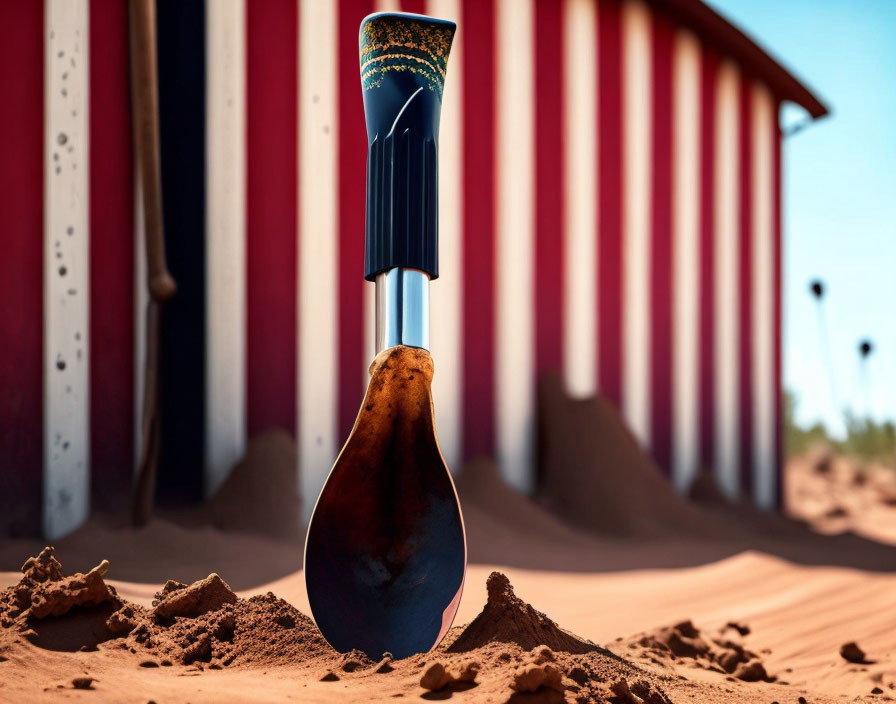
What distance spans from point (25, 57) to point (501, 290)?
1.80 meters

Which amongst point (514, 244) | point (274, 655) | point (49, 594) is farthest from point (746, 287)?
point (49, 594)

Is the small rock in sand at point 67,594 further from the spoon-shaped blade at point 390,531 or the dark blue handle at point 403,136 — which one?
the dark blue handle at point 403,136

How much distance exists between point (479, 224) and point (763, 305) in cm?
201

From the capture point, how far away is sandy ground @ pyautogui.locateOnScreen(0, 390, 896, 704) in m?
1.08

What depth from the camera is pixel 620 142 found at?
4.05m

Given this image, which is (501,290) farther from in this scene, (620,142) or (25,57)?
(25,57)

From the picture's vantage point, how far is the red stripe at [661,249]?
4.10 meters

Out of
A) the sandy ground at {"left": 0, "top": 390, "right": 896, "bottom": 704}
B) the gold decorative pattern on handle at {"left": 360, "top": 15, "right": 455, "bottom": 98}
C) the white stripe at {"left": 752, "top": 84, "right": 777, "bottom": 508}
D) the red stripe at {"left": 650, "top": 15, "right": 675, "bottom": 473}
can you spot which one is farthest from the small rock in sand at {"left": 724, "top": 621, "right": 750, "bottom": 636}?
the white stripe at {"left": 752, "top": 84, "right": 777, "bottom": 508}

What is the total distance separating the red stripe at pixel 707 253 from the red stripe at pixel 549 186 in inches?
38.4

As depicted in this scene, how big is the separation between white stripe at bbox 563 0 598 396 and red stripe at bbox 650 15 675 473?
0.39 m

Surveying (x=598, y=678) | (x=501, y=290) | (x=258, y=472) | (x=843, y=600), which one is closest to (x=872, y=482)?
(x=501, y=290)

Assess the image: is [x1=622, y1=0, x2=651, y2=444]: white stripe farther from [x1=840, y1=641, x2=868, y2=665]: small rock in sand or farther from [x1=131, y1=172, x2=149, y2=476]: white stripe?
[x1=840, y1=641, x2=868, y2=665]: small rock in sand

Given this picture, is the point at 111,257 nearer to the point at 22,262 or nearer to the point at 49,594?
the point at 22,262

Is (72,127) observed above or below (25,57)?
below
